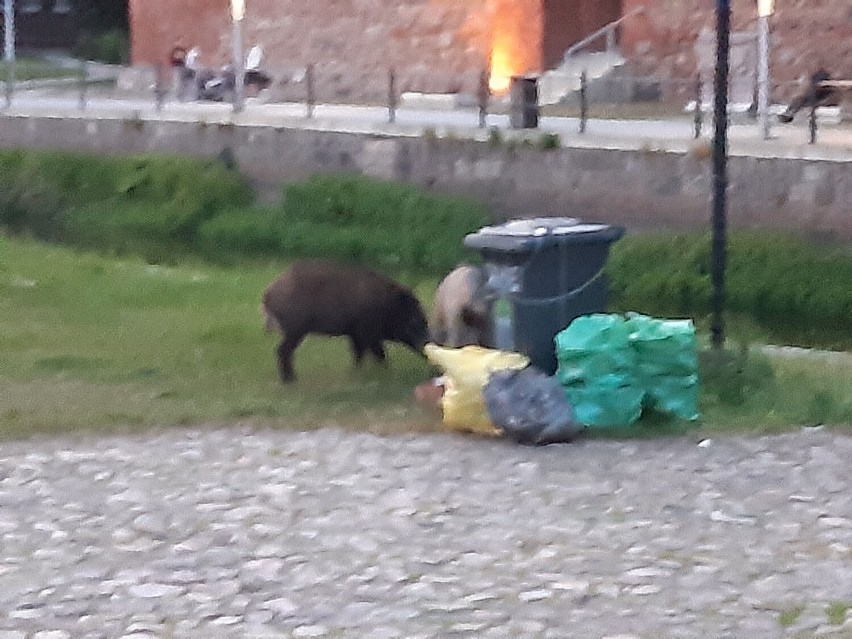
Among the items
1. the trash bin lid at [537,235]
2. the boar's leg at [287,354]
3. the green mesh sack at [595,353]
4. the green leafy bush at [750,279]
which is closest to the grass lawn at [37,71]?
the green leafy bush at [750,279]

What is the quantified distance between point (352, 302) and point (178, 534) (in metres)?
3.92

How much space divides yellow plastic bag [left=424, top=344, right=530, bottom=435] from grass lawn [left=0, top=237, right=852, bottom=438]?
7.9 inches

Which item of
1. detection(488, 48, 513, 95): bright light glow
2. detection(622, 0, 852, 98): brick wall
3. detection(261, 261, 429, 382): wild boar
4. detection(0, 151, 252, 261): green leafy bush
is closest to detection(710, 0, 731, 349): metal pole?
detection(261, 261, 429, 382): wild boar

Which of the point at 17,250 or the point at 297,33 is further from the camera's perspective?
the point at 297,33

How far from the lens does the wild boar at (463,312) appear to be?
10375mm

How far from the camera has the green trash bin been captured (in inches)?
379

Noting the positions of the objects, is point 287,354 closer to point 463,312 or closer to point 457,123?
point 463,312

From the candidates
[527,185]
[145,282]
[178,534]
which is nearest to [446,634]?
[178,534]

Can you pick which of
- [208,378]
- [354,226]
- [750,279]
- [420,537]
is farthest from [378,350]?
[354,226]

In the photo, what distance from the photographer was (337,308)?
10.7m

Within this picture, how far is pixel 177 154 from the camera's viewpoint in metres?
22.7

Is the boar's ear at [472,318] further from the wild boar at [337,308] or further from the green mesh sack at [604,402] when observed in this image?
the green mesh sack at [604,402]

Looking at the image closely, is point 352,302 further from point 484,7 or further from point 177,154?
point 484,7

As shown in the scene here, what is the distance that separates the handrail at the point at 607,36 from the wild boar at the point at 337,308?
15.7 m
